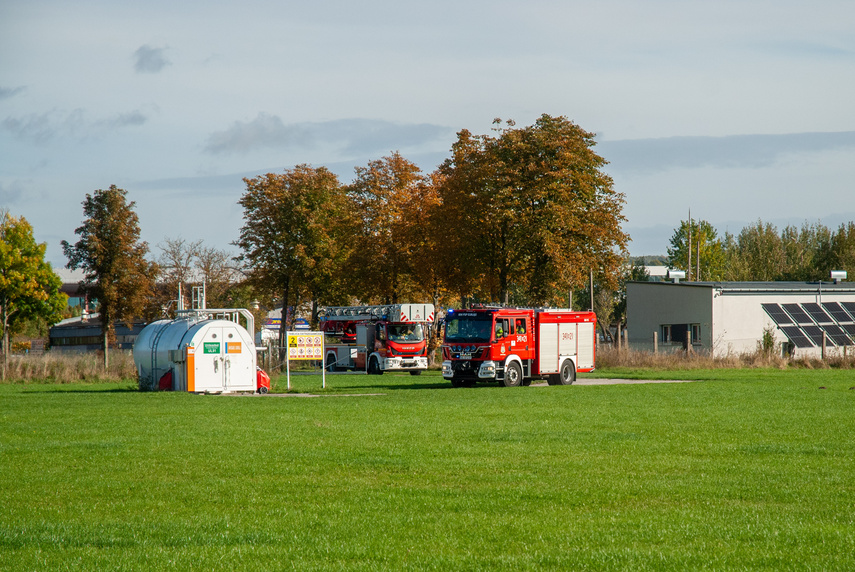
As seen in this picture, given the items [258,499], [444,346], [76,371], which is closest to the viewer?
[258,499]

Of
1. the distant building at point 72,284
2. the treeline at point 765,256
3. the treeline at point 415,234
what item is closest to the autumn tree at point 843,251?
the treeline at point 765,256

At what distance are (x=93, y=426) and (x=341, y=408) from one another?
233 inches

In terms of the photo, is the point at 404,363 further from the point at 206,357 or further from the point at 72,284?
the point at 72,284

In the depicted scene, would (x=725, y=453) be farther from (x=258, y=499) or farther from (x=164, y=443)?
(x=164, y=443)

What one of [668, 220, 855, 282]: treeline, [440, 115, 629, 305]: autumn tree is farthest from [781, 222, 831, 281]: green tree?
[440, 115, 629, 305]: autumn tree

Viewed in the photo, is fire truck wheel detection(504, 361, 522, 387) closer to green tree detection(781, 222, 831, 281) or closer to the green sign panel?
the green sign panel

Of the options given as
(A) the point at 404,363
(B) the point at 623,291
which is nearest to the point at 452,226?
(A) the point at 404,363

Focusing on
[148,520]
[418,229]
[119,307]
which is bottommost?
[148,520]

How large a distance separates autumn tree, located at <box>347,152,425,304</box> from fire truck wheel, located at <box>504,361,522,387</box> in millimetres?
16066

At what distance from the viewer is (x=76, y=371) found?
40094 millimetres

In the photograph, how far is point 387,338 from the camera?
4706 centimetres

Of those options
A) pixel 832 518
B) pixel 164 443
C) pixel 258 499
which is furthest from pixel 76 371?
pixel 832 518

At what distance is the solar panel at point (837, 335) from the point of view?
50.6 meters

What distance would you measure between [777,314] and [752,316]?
1.44 metres
